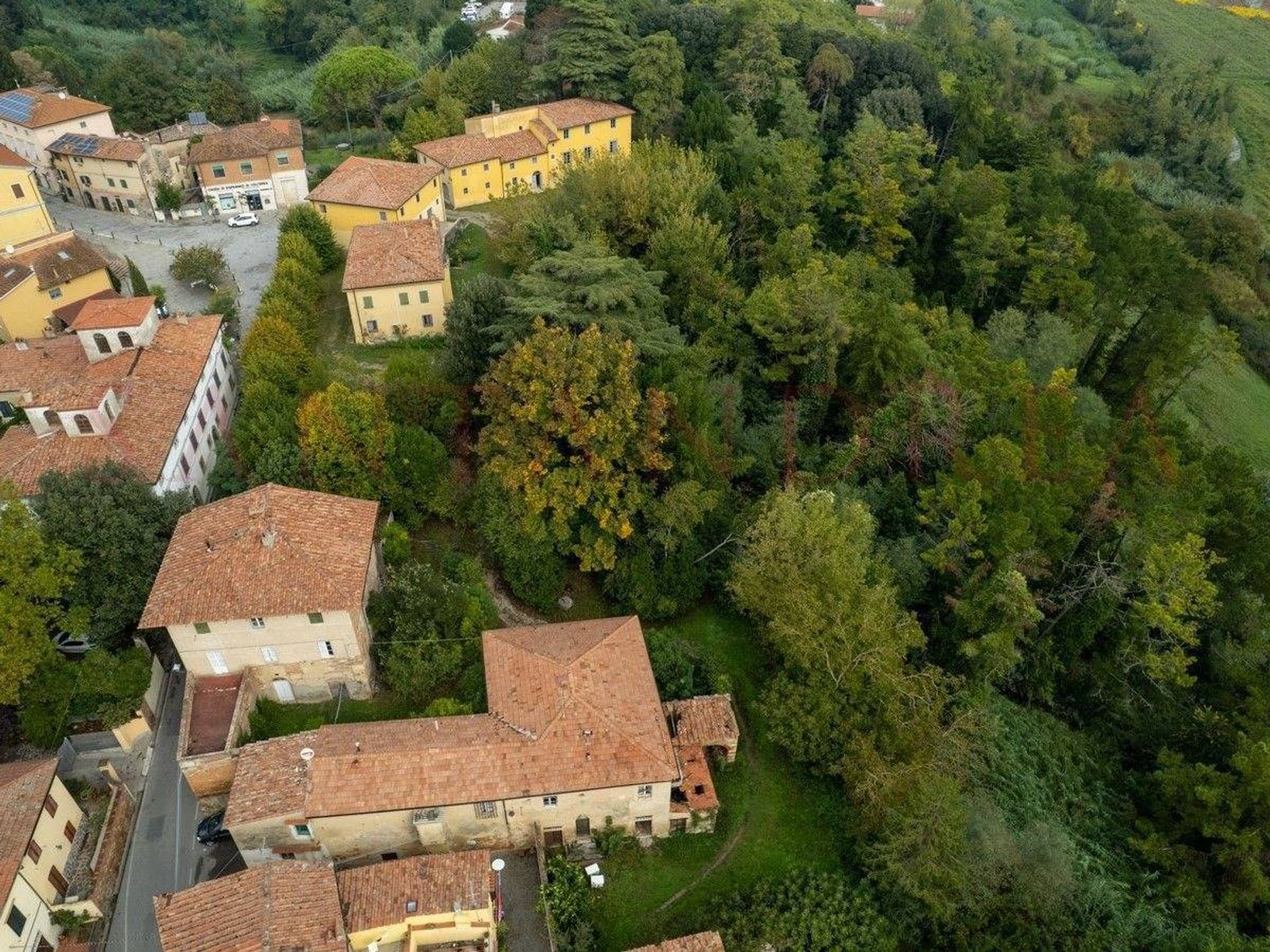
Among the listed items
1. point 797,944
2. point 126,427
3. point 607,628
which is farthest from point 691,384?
point 126,427

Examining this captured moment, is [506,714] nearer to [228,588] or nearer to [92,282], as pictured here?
[228,588]

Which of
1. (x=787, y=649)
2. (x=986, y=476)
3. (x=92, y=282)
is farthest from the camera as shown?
(x=92, y=282)

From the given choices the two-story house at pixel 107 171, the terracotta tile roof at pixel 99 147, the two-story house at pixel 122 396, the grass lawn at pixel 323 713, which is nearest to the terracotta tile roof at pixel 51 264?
the two-story house at pixel 122 396

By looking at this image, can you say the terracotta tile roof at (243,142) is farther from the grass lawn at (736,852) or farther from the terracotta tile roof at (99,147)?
the grass lawn at (736,852)

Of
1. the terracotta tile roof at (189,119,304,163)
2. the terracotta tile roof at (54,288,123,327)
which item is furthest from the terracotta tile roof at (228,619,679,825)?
the terracotta tile roof at (189,119,304,163)

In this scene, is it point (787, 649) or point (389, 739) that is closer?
point (389, 739)

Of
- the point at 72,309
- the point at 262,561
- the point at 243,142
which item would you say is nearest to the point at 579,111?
the point at 243,142

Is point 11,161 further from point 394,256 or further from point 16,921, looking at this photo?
point 16,921
